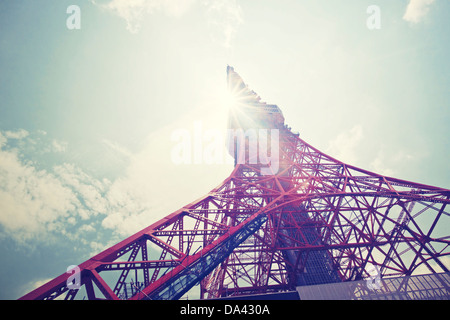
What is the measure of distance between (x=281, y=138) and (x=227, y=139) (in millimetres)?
6207

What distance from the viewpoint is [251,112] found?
69.9 feet

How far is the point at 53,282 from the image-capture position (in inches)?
196

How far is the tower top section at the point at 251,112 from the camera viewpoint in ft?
67.6

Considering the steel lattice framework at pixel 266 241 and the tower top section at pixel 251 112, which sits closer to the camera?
the steel lattice framework at pixel 266 241

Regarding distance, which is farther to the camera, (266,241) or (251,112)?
(251,112)

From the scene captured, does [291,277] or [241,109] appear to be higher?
[241,109]

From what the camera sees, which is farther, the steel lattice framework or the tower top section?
the tower top section

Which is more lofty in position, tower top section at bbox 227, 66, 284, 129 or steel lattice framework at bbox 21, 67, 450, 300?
tower top section at bbox 227, 66, 284, 129

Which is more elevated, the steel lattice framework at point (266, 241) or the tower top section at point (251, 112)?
the tower top section at point (251, 112)

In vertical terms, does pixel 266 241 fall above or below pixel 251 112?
below

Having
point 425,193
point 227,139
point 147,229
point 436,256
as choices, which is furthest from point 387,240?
point 227,139

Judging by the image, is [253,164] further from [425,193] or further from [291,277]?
[425,193]

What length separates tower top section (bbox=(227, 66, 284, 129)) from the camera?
67.6 feet
